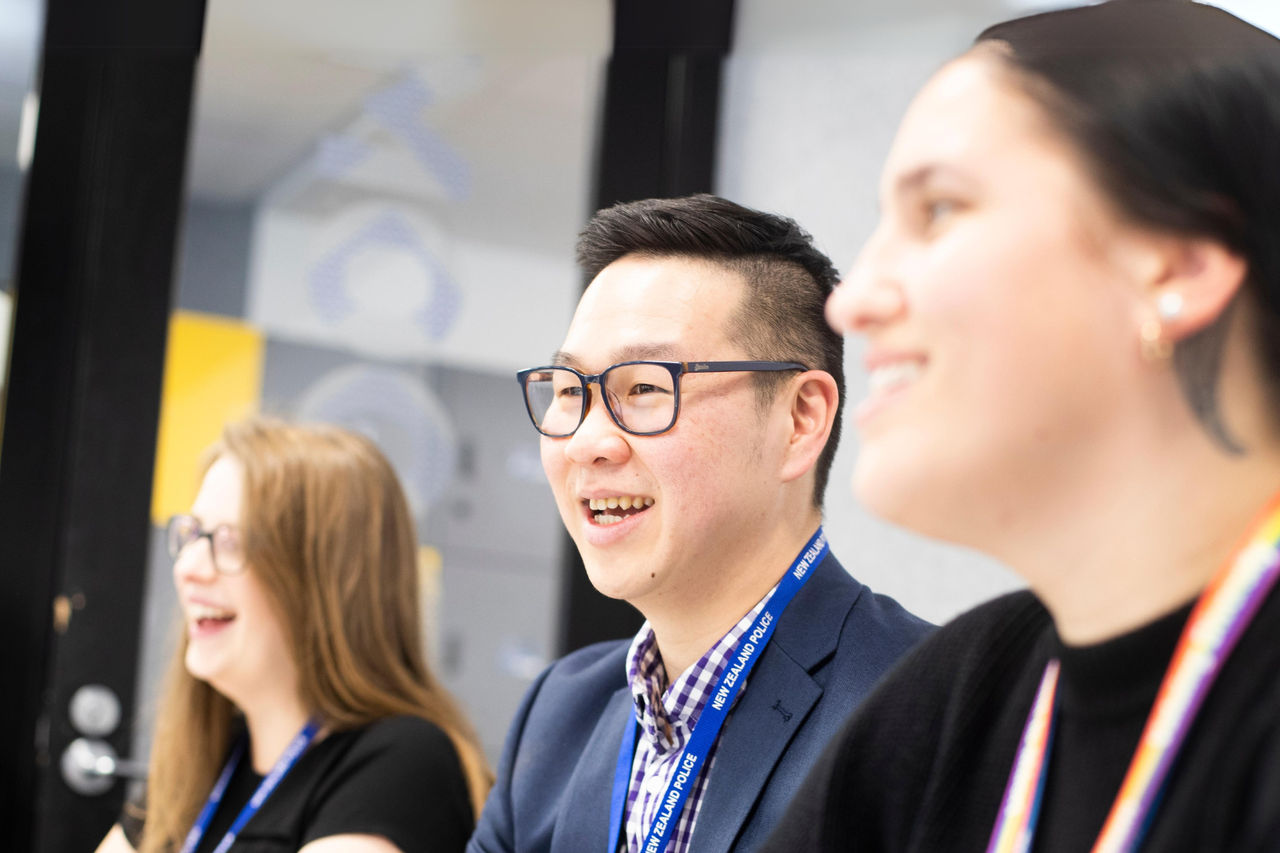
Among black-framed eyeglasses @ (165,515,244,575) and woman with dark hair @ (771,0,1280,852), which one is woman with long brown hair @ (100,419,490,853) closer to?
black-framed eyeglasses @ (165,515,244,575)

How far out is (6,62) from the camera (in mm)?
2738

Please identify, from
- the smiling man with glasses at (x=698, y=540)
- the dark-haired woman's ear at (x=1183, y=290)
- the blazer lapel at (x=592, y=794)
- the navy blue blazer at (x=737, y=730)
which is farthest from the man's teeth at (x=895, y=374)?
the blazer lapel at (x=592, y=794)

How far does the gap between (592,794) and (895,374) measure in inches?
32.4

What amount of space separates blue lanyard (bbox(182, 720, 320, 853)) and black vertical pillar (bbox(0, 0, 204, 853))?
725mm

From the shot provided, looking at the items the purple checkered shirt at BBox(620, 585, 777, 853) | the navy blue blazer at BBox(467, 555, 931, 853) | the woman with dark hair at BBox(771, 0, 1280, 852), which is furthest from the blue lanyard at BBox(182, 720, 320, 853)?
the woman with dark hair at BBox(771, 0, 1280, 852)

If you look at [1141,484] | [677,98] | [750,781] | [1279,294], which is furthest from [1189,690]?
[677,98]

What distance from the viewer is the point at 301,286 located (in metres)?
2.62

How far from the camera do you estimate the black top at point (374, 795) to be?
5.55ft

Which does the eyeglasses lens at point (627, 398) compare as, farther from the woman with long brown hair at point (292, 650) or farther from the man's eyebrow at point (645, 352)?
the woman with long brown hair at point (292, 650)

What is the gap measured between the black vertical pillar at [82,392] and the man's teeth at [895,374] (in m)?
2.20

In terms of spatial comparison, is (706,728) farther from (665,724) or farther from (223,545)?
(223,545)

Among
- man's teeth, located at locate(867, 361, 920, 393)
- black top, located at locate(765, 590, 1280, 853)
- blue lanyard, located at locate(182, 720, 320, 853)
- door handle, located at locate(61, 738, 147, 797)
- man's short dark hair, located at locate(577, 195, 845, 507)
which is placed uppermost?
man's short dark hair, located at locate(577, 195, 845, 507)

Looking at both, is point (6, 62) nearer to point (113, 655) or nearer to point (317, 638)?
point (113, 655)

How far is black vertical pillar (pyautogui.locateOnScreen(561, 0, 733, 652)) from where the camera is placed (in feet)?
8.01
